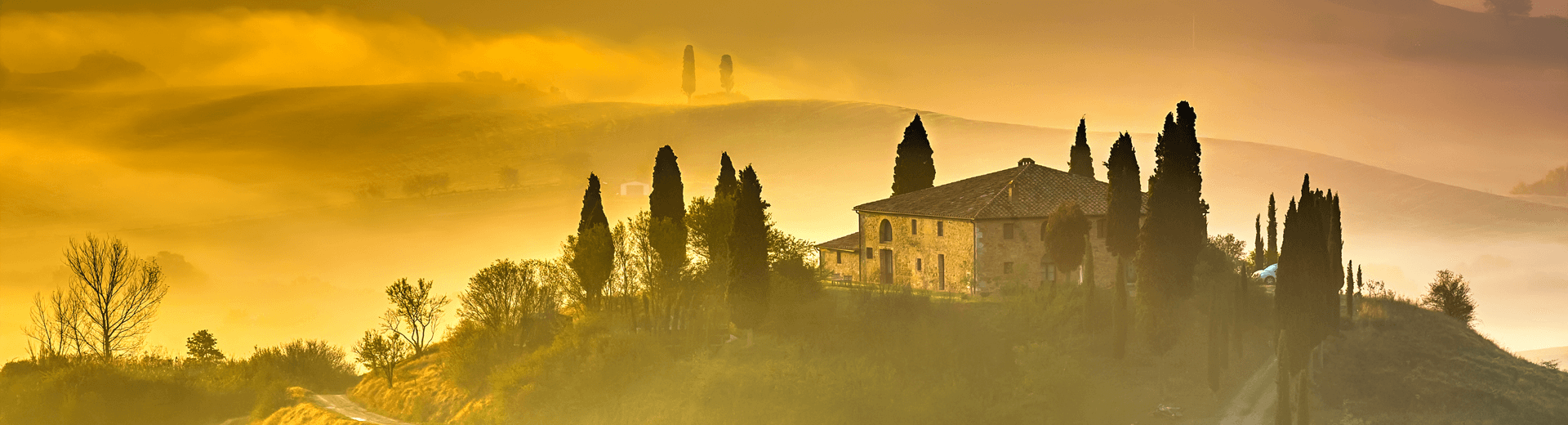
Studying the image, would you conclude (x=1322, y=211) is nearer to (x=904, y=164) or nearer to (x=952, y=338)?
(x=952, y=338)

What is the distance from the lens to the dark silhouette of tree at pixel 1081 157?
206 feet

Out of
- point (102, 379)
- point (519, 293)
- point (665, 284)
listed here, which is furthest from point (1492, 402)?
point (102, 379)

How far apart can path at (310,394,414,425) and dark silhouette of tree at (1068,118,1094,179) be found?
3922cm

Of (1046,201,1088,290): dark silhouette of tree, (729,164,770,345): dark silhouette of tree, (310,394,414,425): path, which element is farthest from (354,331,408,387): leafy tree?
(1046,201,1088,290): dark silhouette of tree

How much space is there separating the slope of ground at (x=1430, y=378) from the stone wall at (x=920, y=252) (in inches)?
641

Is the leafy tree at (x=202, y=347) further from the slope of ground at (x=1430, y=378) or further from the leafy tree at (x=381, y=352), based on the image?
the slope of ground at (x=1430, y=378)

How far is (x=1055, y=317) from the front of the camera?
47.6 metres

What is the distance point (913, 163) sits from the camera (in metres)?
62.2

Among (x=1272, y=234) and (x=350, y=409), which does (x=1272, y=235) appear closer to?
(x=1272, y=234)

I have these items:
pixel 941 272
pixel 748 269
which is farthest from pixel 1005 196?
pixel 748 269

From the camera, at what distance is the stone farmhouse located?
50.6m

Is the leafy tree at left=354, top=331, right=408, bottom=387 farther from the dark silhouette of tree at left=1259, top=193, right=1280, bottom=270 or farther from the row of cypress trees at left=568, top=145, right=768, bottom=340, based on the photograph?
the dark silhouette of tree at left=1259, top=193, right=1280, bottom=270

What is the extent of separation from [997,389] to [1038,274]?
8.89 metres

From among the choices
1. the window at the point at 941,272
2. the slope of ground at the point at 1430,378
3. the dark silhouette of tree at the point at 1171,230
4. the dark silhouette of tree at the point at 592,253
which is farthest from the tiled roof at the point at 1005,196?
the dark silhouette of tree at the point at 592,253
